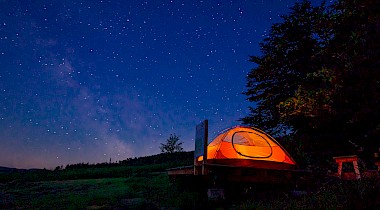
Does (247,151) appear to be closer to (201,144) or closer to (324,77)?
(201,144)

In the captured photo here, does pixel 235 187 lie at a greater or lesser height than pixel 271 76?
lesser

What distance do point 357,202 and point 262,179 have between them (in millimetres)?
2955

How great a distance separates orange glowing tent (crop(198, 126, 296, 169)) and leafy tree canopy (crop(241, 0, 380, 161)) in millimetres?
2020

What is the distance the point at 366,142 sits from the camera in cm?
1024

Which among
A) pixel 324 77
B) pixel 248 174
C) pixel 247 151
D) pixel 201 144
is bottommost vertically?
pixel 248 174

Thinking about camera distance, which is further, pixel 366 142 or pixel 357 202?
pixel 366 142

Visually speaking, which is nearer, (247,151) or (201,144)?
(201,144)

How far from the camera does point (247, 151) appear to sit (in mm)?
8086

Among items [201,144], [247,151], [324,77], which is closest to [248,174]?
[247,151]

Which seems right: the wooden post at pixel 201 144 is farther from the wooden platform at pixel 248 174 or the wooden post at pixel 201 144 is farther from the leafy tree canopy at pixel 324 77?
the leafy tree canopy at pixel 324 77

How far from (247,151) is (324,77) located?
364 cm

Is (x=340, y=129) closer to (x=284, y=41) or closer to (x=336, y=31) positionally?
(x=336, y=31)

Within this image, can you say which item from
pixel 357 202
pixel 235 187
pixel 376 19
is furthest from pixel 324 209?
pixel 376 19

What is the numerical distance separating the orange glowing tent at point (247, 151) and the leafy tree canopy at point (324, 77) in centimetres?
202
